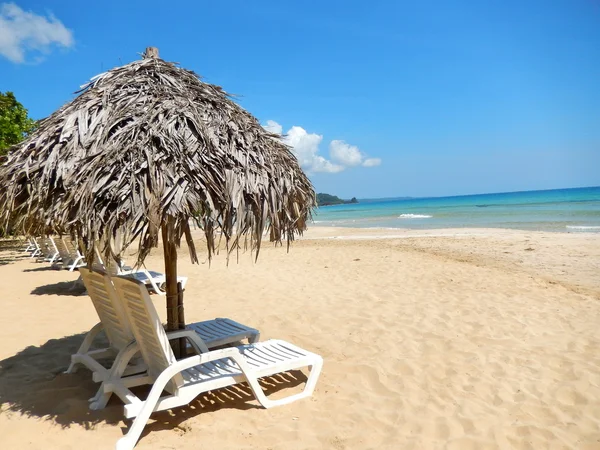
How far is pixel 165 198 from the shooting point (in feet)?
8.90

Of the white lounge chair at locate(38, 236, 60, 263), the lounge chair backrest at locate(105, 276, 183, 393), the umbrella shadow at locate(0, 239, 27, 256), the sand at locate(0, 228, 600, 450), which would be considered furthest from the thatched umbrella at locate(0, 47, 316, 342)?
the umbrella shadow at locate(0, 239, 27, 256)

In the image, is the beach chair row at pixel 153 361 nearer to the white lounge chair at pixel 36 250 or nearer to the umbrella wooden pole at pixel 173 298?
the umbrella wooden pole at pixel 173 298

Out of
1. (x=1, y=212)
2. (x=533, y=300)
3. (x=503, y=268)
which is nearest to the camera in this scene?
(x=1, y=212)

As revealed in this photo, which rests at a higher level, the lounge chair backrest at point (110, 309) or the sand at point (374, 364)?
the lounge chair backrest at point (110, 309)

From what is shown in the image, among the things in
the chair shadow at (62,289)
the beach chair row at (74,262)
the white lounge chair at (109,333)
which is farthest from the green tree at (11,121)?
the white lounge chair at (109,333)

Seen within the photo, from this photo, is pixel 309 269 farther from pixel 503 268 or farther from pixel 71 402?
pixel 71 402

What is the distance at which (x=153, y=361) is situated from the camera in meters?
3.16

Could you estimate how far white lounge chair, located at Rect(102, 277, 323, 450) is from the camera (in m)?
2.80

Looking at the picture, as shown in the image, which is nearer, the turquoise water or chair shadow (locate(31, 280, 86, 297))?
chair shadow (locate(31, 280, 86, 297))

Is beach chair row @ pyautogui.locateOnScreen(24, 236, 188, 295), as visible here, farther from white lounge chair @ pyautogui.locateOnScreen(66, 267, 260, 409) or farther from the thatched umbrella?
the thatched umbrella

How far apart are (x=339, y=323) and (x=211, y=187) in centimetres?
303

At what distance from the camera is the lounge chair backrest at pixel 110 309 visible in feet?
10.6

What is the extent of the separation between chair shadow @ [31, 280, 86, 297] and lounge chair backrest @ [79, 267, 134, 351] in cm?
416

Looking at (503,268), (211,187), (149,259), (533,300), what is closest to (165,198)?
(211,187)
